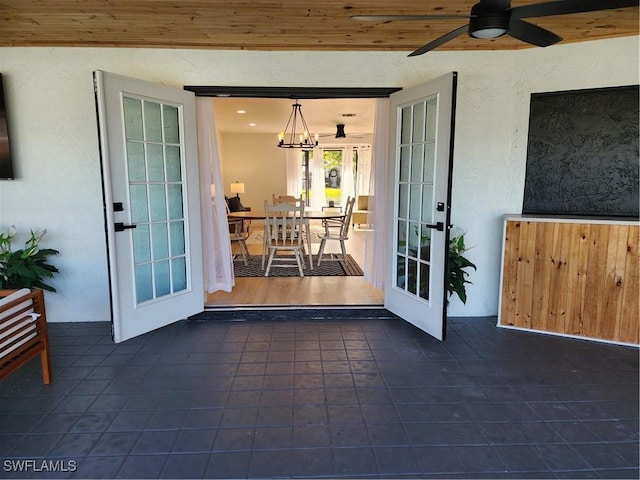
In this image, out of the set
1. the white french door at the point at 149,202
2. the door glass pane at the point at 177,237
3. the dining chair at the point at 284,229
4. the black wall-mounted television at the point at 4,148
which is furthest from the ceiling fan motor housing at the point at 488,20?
the black wall-mounted television at the point at 4,148

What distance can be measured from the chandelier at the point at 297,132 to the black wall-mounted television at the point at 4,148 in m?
3.74

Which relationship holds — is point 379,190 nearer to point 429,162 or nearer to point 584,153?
point 429,162

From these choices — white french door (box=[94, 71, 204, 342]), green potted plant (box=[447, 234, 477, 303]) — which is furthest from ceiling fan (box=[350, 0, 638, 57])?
white french door (box=[94, 71, 204, 342])

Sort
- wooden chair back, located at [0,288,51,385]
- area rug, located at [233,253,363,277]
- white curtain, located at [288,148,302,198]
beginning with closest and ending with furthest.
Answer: wooden chair back, located at [0,288,51,385]
area rug, located at [233,253,363,277]
white curtain, located at [288,148,302,198]

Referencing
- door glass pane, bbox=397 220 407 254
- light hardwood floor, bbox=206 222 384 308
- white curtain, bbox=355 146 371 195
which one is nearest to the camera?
door glass pane, bbox=397 220 407 254

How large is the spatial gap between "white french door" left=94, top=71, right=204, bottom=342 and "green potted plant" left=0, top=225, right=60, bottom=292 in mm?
716

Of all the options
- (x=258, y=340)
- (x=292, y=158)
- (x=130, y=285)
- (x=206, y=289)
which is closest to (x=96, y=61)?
(x=130, y=285)

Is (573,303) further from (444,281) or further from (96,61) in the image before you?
(96,61)

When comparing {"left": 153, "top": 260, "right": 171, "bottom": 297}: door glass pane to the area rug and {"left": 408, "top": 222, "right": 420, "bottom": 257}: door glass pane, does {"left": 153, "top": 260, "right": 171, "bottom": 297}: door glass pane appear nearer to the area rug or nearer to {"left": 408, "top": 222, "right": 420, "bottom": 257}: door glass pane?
the area rug

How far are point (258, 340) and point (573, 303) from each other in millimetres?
2551

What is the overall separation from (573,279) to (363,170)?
26.8ft

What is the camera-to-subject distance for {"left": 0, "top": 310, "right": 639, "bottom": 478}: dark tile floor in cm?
187

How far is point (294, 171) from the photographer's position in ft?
35.2

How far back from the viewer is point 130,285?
3.21 m
